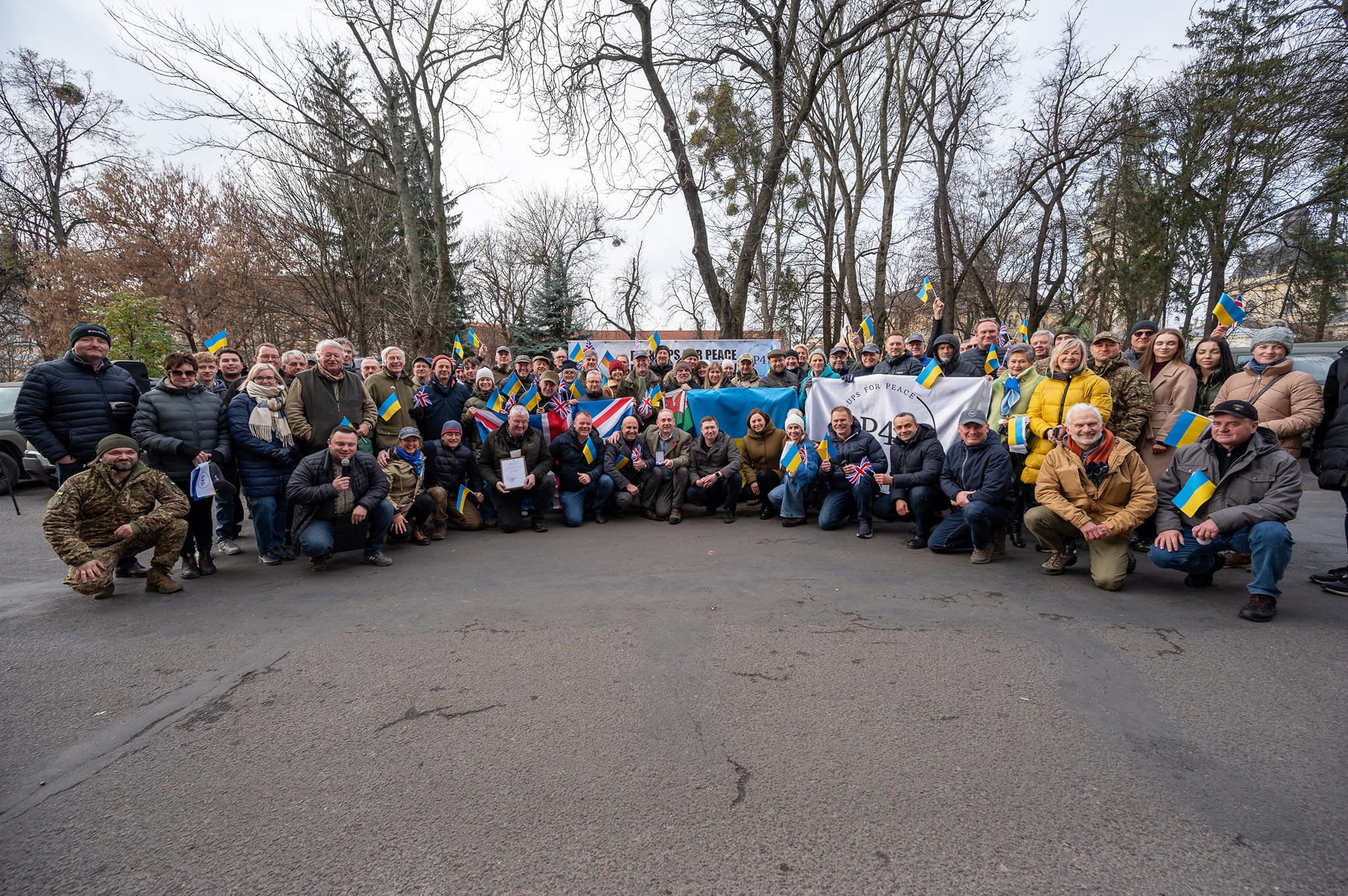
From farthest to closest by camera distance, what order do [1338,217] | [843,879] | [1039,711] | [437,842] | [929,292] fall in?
[1338,217] → [929,292] → [1039,711] → [437,842] → [843,879]

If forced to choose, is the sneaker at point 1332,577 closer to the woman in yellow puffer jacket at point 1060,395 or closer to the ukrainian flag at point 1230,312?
the woman in yellow puffer jacket at point 1060,395

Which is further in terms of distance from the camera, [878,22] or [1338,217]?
[1338,217]

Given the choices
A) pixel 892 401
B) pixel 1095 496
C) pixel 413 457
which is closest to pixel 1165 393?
pixel 1095 496

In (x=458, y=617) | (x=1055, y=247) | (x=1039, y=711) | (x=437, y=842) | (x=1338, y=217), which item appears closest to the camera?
(x=437, y=842)

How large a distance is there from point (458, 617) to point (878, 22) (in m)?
12.6

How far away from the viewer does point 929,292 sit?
33.9ft

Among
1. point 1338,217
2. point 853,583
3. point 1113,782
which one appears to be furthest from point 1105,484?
point 1338,217

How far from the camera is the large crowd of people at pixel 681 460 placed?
482cm

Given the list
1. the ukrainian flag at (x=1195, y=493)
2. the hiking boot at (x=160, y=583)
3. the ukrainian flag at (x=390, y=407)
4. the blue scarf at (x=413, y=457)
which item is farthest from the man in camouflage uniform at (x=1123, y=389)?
the hiking boot at (x=160, y=583)

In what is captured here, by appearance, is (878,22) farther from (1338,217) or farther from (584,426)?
(1338,217)

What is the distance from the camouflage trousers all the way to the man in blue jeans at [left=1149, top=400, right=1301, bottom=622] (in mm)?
7778

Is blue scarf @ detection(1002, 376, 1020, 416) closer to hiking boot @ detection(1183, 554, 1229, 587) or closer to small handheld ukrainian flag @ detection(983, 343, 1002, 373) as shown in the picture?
small handheld ukrainian flag @ detection(983, 343, 1002, 373)

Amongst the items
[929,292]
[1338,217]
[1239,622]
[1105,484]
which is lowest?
[1239,622]

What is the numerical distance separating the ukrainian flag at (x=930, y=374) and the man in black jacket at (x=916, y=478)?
85 centimetres
